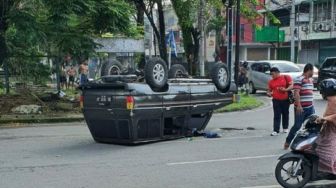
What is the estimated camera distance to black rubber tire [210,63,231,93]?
44.5 ft

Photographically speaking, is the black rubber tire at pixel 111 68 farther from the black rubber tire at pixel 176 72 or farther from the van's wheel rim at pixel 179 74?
the van's wheel rim at pixel 179 74

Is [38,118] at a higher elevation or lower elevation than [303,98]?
lower

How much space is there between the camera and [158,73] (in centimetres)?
1194

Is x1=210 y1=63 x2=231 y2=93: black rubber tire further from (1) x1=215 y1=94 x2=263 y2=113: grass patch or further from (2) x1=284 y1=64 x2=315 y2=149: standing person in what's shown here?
(1) x1=215 y1=94 x2=263 y2=113: grass patch

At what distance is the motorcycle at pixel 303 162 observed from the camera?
7352 millimetres

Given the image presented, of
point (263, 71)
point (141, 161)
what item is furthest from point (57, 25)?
point (263, 71)

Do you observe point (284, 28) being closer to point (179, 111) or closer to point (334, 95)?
point (179, 111)

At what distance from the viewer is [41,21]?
19.0 metres

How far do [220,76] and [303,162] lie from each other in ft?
21.4

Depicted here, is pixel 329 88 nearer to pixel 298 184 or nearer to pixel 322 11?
pixel 298 184

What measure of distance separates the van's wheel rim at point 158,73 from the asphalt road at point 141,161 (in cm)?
140

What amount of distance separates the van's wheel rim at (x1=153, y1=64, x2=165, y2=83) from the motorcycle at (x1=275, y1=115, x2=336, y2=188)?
486cm

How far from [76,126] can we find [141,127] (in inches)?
213

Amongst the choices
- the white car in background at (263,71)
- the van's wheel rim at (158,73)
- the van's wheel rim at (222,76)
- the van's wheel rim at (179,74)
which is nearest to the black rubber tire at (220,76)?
the van's wheel rim at (222,76)
